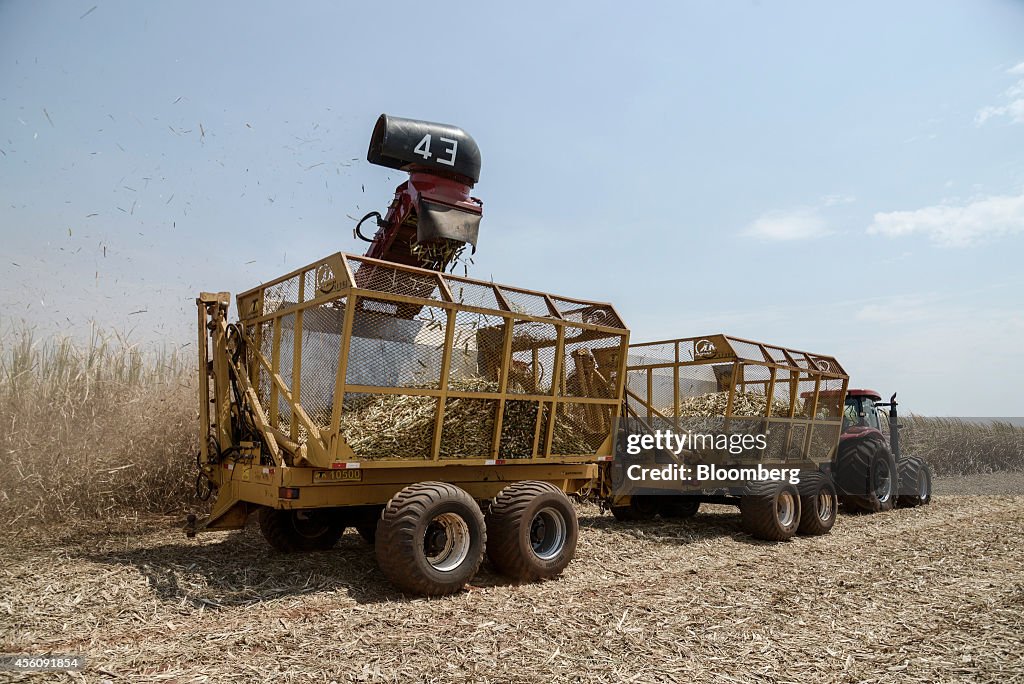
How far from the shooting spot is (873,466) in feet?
36.9

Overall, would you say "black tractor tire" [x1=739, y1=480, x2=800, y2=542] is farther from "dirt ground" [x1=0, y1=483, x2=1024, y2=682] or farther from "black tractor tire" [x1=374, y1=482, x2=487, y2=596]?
"black tractor tire" [x1=374, y1=482, x2=487, y2=596]

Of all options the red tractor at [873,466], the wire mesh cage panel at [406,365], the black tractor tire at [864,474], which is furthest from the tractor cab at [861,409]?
the wire mesh cage panel at [406,365]

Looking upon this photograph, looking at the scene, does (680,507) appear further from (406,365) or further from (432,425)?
(406,365)

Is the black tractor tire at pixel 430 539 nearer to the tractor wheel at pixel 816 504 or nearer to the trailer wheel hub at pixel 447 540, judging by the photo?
the trailer wheel hub at pixel 447 540

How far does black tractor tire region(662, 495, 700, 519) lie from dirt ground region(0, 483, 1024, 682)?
92.2 inches

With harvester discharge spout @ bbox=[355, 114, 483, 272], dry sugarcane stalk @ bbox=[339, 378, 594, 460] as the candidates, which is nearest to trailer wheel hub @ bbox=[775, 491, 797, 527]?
dry sugarcane stalk @ bbox=[339, 378, 594, 460]

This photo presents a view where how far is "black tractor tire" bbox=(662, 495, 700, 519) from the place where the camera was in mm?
9797

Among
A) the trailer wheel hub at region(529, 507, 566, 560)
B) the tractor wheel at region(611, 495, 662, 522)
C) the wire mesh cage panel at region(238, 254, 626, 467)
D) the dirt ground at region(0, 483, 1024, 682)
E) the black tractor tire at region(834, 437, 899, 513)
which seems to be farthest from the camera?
the black tractor tire at region(834, 437, 899, 513)

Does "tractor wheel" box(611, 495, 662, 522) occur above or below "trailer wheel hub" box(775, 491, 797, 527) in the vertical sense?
below

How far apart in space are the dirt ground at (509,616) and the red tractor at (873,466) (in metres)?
3.74

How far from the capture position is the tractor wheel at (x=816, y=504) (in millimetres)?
8836

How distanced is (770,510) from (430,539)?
461cm

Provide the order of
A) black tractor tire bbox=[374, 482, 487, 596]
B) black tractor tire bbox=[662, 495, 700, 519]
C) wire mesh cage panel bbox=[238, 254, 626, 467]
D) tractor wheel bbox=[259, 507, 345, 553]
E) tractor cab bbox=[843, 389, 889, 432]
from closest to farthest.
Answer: black tractor tire bbox=[374, 482, 487, 596] → wire mesh cage panel bbox=[238, 254, 626, 467] → tractor wheel bbox=[259, 507, 345, 553] → black tractor tire bbox=[662, 495, 700, 519] → tractor cab bbox=[843, 389, 889, 432]

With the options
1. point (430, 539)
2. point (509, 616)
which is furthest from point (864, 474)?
point (509, 616)
